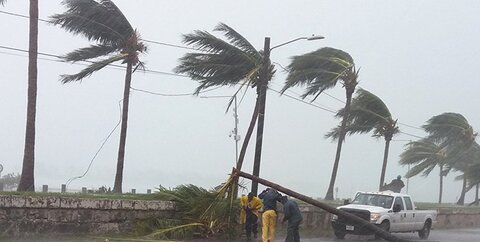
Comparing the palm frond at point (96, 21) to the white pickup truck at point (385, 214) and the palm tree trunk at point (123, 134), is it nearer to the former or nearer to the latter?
the palm tree trunk at point (123, 134)

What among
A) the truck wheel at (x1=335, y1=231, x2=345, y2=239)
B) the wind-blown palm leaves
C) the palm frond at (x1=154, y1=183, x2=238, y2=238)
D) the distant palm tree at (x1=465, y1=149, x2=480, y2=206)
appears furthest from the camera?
the distant palm tree at (x1=465, y1=149, x2=480, y2=206)

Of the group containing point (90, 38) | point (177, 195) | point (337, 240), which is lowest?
point (337, 240)

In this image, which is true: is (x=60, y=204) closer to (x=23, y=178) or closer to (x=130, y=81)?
(x=23, y=178)

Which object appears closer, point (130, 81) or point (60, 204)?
point (60, 204)

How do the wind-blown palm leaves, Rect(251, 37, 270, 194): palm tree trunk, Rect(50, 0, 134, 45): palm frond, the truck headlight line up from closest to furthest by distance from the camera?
1. the wind-blown palm leaves
2. the truck headlight
3. Rect(50, 0, 134, 45): palm frond
4. Rect(251, 37, 270, 194): palm tree trunk

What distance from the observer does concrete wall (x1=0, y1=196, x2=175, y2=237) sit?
50.5 ft

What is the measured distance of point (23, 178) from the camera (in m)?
19.4

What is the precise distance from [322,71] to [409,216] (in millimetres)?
8587

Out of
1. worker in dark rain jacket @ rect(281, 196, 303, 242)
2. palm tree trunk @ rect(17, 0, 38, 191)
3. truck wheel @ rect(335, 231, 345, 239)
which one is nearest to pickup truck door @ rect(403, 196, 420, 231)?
truck wheel @ rect(335, 231, 345, 239)

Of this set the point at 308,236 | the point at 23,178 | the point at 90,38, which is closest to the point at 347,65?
the point at 308,236

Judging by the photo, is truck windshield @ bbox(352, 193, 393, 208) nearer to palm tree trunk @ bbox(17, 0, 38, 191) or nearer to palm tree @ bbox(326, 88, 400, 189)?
palm tree @ bbox(326, 88, 400, 189)

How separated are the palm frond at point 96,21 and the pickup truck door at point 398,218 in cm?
1124

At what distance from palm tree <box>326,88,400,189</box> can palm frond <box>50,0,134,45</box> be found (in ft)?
47.3

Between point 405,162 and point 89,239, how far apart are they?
3002 cm
